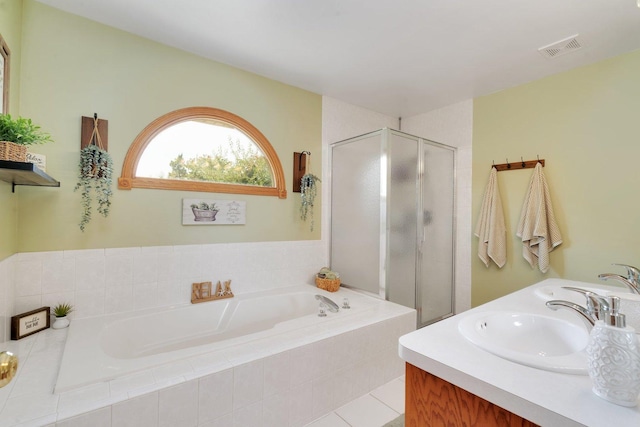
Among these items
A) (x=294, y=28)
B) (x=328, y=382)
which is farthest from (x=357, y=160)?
(x=328, y=382)

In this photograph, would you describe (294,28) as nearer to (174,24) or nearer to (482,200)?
(174,24)

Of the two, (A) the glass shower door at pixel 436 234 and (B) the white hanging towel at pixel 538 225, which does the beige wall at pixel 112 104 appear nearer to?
(A) the glass shower door at pixel 436 234

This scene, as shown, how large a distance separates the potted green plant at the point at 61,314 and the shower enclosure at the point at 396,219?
2200 millimetres

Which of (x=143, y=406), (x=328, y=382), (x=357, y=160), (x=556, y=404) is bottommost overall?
(x=328, y=382)

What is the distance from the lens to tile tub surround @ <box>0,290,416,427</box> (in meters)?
1.13

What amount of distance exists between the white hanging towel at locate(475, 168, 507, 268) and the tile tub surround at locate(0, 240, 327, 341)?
2018 millimetres

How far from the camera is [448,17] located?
1.90 meters

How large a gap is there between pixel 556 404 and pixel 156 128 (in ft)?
8.60

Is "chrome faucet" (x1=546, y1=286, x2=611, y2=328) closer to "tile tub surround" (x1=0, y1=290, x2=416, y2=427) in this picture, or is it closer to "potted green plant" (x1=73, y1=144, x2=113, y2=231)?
"tile tub surround" (x1=0, y1=290, x2=416, y2=427)

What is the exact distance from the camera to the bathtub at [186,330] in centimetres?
138

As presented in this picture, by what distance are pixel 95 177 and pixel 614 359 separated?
2637 mm

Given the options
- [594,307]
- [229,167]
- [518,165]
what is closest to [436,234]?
[518,165]

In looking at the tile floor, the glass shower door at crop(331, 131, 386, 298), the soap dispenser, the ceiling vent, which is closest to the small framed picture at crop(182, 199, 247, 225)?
the glass shower door at crop(331, 131, 386, 298)

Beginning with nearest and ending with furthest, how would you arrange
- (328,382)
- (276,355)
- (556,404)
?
(556,404)
(276,355)
(328,382)
